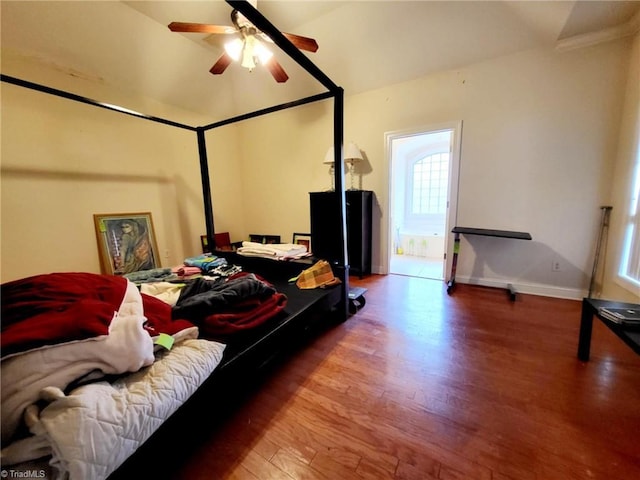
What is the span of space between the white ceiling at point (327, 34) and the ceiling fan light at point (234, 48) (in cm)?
21

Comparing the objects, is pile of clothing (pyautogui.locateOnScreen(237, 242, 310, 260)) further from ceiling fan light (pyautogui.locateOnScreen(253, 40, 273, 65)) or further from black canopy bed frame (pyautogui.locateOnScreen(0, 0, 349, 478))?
ceiling fan light (pyautogui.locateOnScreen(253, 40, 273, 65))

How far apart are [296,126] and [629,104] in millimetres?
3556

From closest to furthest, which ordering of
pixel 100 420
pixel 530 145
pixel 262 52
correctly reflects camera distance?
pixel 100 420 → pixel 262 52 → pixel 530 145

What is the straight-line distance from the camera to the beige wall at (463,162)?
2207mm

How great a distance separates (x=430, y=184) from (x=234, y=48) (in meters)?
4.25

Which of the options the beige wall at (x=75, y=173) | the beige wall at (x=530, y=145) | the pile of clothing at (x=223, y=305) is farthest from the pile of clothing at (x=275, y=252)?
the beige wall at (x=530, y=145)

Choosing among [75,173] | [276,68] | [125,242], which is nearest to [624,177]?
[276,68]

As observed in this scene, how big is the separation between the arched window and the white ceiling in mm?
2399

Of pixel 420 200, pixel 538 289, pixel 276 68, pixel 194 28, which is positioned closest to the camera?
pixel 194 28

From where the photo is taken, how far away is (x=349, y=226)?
→ 3.31 m

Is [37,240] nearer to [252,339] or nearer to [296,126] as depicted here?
[252,339]

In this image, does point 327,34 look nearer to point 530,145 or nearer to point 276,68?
point 276,68

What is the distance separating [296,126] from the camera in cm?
382

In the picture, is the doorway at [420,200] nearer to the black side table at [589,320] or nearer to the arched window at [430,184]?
the arched window at [430,184]
